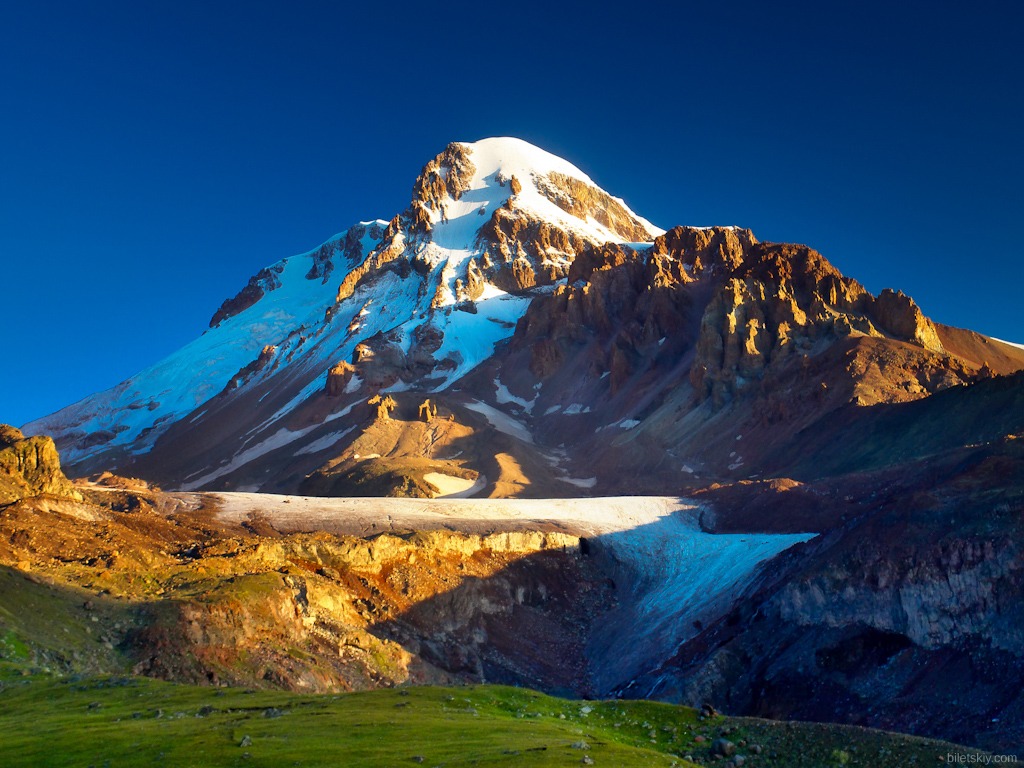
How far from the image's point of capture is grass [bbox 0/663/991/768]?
78.1ft

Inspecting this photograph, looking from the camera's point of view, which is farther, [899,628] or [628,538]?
[628,538]

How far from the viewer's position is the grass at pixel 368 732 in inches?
938

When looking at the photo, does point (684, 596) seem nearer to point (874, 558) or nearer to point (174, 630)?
point (874, 558)

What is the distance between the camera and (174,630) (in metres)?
45.8

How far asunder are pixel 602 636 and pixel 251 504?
36.4 m

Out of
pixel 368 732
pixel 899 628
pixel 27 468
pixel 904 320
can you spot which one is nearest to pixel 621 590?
pixel 899 628

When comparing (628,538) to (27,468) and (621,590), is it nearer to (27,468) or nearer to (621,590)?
(621,590)

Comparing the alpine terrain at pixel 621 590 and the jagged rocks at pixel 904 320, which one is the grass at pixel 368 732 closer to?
the alpine terrain at pixel 621 590

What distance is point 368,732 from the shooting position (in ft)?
88.4

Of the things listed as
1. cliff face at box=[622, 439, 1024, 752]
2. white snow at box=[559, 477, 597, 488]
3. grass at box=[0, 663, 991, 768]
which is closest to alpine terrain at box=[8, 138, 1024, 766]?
cliff face at box=[622, 439, 1024, 752]

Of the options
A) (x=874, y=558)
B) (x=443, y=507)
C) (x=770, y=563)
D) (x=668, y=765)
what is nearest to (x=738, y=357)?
(x=443, y=507)

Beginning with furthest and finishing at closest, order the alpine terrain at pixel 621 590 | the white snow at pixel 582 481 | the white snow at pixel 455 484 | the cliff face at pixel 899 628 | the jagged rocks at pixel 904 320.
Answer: the jagged rocks at pixel 904 320, the white snow at pixel 582 481, the white snow at pixel 455 484, the alpine terrain at pixel 621 590, the cliff face at pixel 899 628

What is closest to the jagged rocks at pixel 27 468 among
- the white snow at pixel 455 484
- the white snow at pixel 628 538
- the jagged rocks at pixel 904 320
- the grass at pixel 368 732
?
the white snow at pixel 628 538

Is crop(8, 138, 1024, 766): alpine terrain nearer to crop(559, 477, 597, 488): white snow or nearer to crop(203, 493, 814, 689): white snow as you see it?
crop(203, 493, 814, 689): white snow
